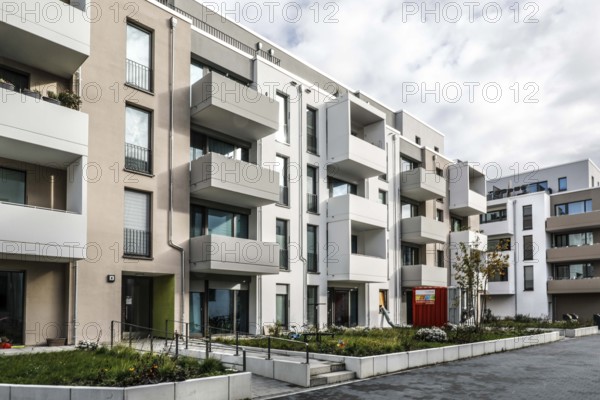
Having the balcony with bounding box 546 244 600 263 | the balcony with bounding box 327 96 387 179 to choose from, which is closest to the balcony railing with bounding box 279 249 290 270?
the balcony with bounding box 327 96 387 179

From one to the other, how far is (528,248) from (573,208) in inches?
215

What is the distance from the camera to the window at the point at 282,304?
80.6 ft

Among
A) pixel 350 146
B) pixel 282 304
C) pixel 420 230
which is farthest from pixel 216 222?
pixel 420 230

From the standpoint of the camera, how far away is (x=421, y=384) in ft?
43.7

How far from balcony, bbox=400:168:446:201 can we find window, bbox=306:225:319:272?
8.84 m

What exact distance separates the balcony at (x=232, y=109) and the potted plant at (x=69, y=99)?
4.89 meters

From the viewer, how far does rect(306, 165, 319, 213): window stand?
27000 millimetres

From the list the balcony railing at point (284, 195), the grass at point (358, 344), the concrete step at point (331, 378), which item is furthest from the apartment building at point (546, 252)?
the concrete step at point (331, 378)

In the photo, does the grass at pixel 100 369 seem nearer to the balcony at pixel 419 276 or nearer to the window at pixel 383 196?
the window at pixel 383 196

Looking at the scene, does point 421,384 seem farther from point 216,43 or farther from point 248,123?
point 216,43

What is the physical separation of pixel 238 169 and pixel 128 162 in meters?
4.19

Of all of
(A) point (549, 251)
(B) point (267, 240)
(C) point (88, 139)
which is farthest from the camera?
(A) point (549, 251)

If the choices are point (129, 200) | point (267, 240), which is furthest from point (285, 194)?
point (129, 200)

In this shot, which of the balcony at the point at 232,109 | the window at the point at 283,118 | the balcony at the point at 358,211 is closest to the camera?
the balcony at the point at 232,109
